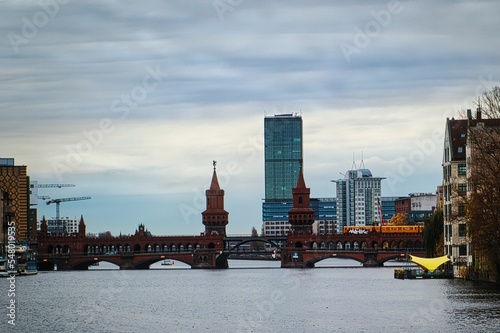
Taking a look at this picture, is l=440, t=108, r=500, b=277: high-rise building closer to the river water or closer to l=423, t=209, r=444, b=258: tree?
the river water

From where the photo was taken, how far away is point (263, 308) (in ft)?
367

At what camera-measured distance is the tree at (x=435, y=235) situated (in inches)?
6841

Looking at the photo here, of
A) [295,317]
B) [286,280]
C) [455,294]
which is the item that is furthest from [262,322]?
[286,280]

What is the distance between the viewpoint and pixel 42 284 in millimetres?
166250

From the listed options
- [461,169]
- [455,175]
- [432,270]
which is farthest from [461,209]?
[432,270]

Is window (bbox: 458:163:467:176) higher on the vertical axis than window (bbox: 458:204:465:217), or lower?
higher

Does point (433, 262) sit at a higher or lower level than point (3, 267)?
higher

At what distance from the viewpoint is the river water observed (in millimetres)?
91375

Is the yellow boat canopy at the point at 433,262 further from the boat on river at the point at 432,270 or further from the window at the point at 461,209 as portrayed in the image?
the window at the point at 461,209

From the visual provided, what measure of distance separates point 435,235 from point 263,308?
68.9 metres

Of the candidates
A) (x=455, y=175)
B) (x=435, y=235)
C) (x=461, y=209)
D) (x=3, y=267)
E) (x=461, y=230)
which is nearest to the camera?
(x=461, y=209)

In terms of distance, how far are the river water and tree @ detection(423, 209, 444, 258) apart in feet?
59.0

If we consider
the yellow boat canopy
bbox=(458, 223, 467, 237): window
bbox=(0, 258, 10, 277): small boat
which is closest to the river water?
the yellow boat canopy

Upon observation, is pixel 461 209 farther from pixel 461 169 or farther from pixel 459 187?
pixel 461 169
